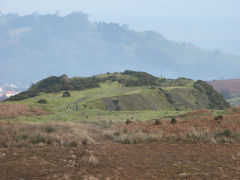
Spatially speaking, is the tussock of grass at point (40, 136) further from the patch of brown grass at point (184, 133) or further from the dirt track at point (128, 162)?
the patch of brown grass at point (184, 133)

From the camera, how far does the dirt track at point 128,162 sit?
42.0 ft

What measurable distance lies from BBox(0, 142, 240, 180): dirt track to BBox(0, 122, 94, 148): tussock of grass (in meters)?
1.14

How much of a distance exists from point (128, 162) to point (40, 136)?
7429mm

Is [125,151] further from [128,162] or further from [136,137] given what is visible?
[136,137]

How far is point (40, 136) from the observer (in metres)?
19.0

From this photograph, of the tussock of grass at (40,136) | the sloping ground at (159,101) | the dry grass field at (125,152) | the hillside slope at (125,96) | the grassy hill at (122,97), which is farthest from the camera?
the sloping ground at (159,101)

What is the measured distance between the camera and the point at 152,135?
66.8 ft

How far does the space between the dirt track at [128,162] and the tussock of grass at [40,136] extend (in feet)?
3.73

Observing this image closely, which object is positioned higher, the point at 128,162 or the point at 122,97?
the point at 122,97

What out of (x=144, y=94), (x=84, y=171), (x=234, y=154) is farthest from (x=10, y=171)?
(x=144, y=94)

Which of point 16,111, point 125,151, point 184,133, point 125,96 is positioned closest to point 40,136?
point 125,151

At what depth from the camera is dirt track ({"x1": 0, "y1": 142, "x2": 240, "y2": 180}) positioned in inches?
504

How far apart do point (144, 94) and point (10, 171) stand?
206 feet

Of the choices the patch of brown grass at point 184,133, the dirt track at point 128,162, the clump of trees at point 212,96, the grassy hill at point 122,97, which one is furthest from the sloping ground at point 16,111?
the clump of trees at point 212,96
